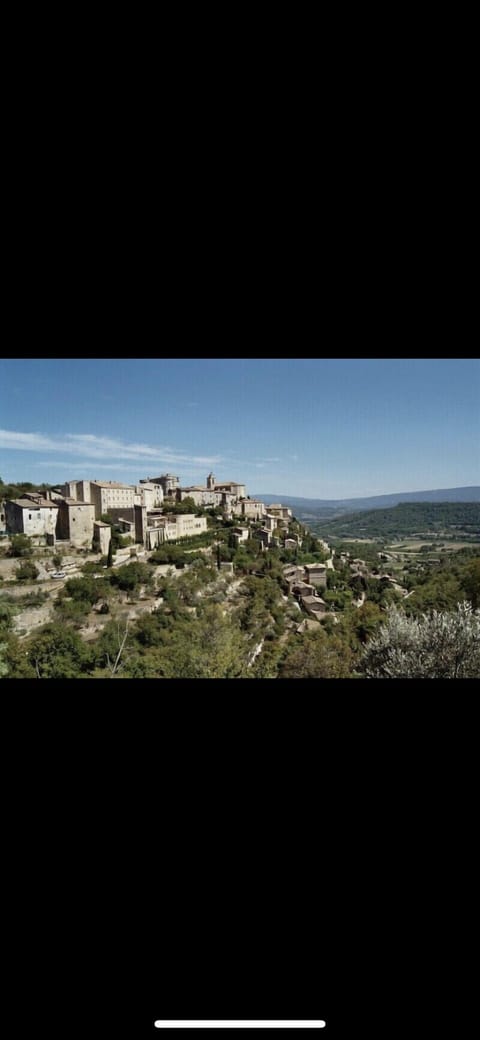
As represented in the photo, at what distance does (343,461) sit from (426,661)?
2308 mm

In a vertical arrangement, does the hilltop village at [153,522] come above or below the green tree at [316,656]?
above

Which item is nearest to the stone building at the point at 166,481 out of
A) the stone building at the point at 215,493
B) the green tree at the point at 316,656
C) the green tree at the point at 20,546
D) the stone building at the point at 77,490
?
the stone building at the point at 215,493

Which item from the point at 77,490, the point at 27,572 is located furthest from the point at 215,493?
the point at 27,572

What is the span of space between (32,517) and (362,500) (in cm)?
400

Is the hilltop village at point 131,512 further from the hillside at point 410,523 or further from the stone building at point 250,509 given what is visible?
the hillside at point 410,523

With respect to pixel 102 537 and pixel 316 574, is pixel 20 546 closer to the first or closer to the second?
pixel 102 537

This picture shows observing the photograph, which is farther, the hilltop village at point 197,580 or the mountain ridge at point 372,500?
the hilltop village at point 197,580
